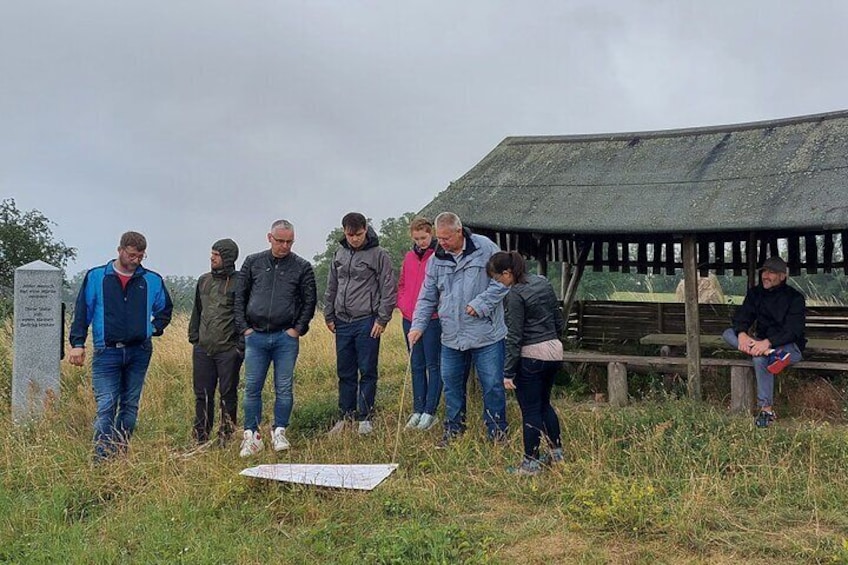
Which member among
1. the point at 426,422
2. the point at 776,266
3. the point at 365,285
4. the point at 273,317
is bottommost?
the point at 426,422

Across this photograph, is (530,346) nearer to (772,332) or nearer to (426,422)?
(426,422)

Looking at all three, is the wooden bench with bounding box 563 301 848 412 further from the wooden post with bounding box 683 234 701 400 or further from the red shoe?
the red shoe

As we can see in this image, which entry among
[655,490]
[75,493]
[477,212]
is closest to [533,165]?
[477,212]

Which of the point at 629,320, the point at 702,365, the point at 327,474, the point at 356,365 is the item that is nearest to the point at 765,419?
the point at 702,365

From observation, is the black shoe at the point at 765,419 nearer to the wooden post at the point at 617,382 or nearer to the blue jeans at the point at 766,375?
the blue jeans at the point at 766,375

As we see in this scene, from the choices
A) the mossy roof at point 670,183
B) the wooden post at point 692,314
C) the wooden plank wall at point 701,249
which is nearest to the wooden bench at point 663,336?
the wooden post at point 692,314

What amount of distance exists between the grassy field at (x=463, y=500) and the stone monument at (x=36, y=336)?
2.35 feet

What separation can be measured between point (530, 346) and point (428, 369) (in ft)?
5.02

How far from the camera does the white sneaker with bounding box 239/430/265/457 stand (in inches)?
206

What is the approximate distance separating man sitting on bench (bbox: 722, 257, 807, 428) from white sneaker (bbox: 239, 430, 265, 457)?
13.9 ft

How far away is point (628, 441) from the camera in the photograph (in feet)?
17.6

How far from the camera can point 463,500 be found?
4340 millimetres

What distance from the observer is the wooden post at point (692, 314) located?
6.62 metres

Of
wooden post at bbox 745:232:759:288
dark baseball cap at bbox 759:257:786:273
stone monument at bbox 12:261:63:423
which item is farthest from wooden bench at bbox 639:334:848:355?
stone monument at bbox 12:261:63:423
